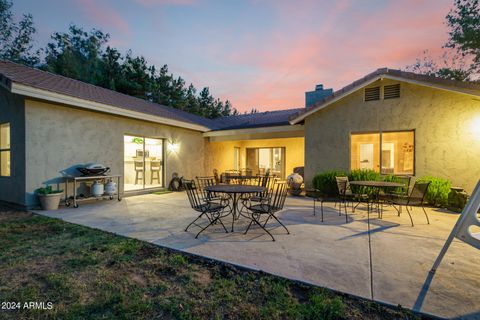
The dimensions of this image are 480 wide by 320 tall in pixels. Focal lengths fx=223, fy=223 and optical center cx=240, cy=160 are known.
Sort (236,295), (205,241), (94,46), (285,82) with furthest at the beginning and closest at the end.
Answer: (94,46)
(285,82)
(205,241)
(236,295)

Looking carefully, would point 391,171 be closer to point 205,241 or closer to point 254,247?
point 254,247

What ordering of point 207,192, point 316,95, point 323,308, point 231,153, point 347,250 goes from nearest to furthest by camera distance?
point 323,308 < point 347,250 < point 207,192 < point 316,95 < point 231,153

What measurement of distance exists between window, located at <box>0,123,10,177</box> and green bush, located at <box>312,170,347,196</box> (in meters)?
9.49

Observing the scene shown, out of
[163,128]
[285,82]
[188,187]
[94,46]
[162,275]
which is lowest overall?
[162,275]

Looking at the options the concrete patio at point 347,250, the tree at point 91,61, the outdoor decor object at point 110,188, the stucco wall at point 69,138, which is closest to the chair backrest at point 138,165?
the stucco wall at point 69,138

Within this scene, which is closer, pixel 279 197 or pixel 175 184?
pixel 279 197

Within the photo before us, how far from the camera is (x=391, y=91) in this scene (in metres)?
7.20

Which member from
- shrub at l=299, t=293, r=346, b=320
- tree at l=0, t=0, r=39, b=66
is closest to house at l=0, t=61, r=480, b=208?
shrub at l=299, t=293, r=346, b=320

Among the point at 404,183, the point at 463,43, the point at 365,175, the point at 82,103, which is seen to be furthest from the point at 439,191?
the point at 463,43

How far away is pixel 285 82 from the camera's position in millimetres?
13789

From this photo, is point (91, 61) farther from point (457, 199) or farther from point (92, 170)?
point (457, 199)

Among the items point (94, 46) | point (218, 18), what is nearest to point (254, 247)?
point (218, 18)

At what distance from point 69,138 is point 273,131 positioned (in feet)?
24.0

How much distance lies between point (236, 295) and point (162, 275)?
0.97 m
